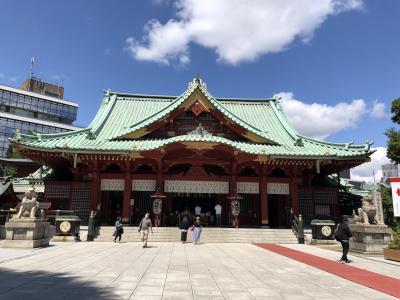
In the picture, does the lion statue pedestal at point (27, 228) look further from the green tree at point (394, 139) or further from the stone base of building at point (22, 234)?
the green tree at point (394, 139)

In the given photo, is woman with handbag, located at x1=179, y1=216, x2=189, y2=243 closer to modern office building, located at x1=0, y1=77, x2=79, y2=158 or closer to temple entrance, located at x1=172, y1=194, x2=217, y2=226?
temple entrance, located at x1=172, y1=194, x2=217, y2=226

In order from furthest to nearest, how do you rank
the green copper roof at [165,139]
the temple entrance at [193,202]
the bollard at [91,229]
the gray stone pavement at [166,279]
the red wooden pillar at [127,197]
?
the temple entrance at [193,202]
the red wooden pillar at [127,197]
the green copper roof at [165,139]
the bollard at [91,229]
the gray stone pavement at [166,279]

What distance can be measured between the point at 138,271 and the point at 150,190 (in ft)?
49.6

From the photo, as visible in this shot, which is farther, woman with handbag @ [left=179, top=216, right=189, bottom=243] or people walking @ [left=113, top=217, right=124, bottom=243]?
woman with handbag @ [left=179, top=216, right=189, bottom=243]

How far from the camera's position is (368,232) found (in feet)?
51.1

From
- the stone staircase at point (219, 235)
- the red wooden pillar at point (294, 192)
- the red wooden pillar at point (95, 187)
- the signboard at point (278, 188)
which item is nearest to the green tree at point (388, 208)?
the red wooden pillar at point (294, 192)

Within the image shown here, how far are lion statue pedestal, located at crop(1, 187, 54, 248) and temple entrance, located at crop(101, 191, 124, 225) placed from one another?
9.65 metres

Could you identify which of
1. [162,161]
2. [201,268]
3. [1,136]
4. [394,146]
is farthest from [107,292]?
[1,136]

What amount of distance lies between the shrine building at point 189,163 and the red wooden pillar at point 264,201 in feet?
0.23

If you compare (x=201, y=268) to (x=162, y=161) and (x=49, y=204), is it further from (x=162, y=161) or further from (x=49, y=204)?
(x=49, y=204)

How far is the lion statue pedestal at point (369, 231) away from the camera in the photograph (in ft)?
50.5

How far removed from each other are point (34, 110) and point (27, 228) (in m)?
74.3

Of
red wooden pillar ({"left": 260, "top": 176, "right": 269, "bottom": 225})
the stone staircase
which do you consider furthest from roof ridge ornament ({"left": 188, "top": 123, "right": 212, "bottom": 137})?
the stone staircase

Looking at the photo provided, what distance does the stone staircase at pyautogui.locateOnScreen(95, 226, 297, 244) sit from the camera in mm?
21145
